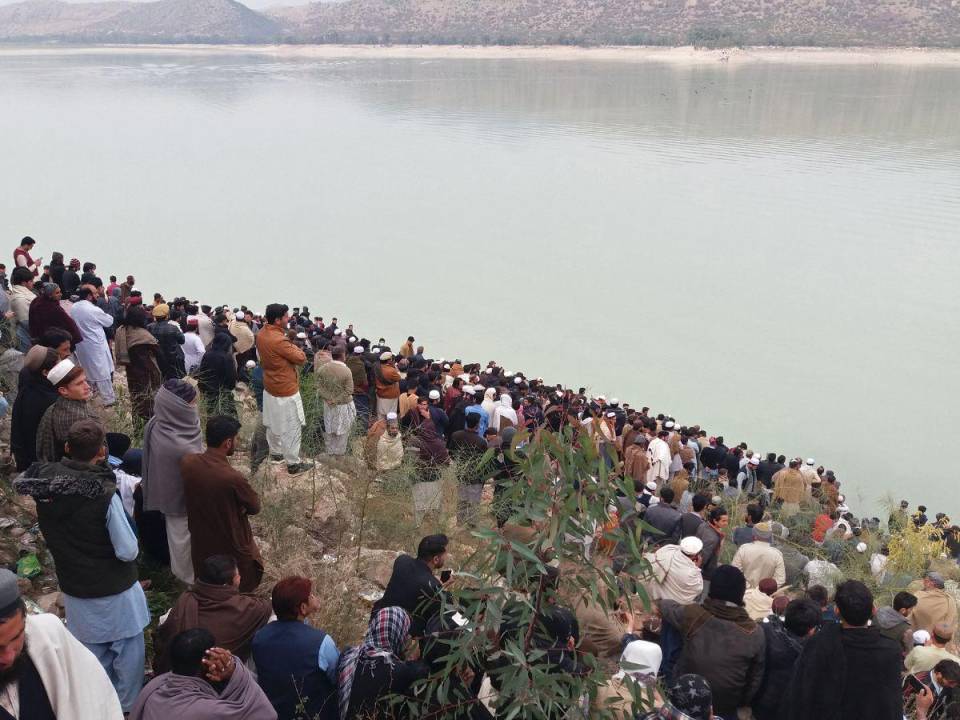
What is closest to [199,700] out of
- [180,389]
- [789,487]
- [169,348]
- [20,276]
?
[180,389]

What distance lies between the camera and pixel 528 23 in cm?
8988

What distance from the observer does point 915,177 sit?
92.9 feet

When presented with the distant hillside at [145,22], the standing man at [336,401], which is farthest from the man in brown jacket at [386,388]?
the distant hillside at [145,22]

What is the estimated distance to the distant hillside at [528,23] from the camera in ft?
236

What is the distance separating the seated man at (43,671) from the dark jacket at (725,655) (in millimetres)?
2216

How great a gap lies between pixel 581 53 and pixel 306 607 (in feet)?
257

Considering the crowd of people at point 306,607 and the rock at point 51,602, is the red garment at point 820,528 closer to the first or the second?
the crowd of people at point 306,607

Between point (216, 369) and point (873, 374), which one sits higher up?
point (216, 369)

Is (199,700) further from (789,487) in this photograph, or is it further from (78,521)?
(789,487)

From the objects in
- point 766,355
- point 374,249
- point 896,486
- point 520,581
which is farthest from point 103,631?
point 374,249

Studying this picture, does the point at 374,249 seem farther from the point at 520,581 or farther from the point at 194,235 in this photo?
the point at 520,581

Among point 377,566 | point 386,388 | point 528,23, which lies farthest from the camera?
point 528,23

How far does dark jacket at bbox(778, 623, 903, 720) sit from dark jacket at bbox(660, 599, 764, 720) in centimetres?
43

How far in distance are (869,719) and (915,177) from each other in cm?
2902
